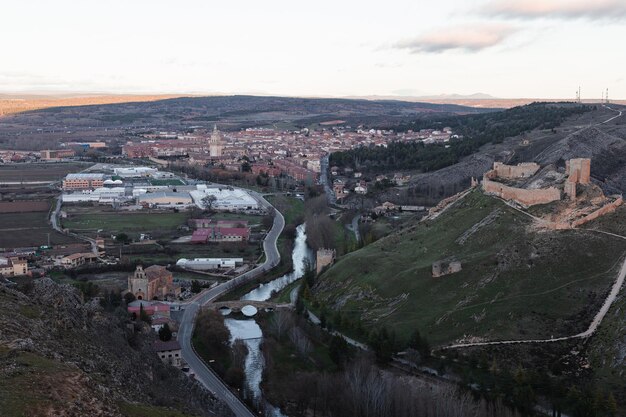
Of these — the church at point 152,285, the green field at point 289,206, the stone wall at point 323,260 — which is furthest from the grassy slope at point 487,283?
the green field at point 289,206

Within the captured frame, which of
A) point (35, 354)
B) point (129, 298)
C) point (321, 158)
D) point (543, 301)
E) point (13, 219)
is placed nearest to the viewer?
point (35, 354)

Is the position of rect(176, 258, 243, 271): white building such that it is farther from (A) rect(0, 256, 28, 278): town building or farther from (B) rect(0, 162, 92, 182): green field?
(B) rect(0, 162, 92, 182): green field

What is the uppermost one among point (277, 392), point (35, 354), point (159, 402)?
point (35, 354)

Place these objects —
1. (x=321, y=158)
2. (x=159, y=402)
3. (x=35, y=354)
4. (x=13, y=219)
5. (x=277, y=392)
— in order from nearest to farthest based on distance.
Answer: (x=35, y=354)
(x=159, y=402)
(x=277, y=392)
(x=13, y=219)
(x=321, y=158)

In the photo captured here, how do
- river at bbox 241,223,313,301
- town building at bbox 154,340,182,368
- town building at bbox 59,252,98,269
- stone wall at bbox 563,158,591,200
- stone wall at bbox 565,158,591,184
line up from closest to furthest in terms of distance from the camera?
town building at bbox 154,340,182,368
stone wall at bbox 563,158,591,200
stone wall at bbox 565,158,591,184
river at bbox 241,223,313,301
town building at bbox 59,252,98,269

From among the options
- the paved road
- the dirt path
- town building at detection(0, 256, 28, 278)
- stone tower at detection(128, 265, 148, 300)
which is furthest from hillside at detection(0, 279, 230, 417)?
town building at detection(0, 256, 28, 278)

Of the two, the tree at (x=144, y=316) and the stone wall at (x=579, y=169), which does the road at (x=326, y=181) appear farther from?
the tree at (x=144, y=316)

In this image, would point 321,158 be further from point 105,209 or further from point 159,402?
point 159,402

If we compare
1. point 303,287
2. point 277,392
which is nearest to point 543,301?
point 277,392
